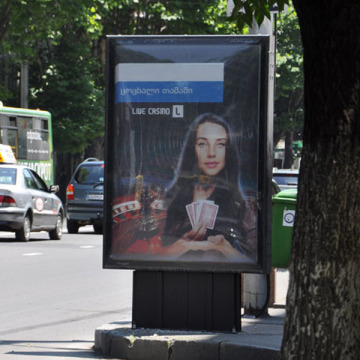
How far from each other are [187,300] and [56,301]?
3787 millimetres

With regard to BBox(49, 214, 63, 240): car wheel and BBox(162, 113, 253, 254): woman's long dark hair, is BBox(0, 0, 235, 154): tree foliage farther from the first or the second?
BBox(162, 113, 253, 254): woman's long dark hair

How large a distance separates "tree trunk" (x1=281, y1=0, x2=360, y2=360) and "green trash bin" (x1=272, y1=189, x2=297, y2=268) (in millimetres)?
3558

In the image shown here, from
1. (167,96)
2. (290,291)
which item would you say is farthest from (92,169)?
(290,291)

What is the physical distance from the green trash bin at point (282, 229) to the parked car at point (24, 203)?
40.4 feet

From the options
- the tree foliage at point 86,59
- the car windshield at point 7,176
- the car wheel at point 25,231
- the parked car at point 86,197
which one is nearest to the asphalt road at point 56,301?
the car wheel at point 25,231

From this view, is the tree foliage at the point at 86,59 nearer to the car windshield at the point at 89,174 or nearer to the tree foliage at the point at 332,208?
the car windshield at the point at 89,174

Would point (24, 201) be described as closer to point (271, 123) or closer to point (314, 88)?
point (271, 123)

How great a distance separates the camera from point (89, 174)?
27078 mm

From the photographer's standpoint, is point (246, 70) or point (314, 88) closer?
point (314, 88)

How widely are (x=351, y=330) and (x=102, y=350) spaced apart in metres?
2.99

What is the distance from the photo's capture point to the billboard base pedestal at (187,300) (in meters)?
8.15

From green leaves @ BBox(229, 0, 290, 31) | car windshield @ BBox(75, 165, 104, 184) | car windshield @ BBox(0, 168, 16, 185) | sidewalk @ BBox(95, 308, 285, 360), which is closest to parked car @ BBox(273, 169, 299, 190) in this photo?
car windshield @ BBox(75, 165, 104, 184)

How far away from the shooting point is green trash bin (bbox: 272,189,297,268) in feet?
30.3

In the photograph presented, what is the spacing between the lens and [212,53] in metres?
8.05
